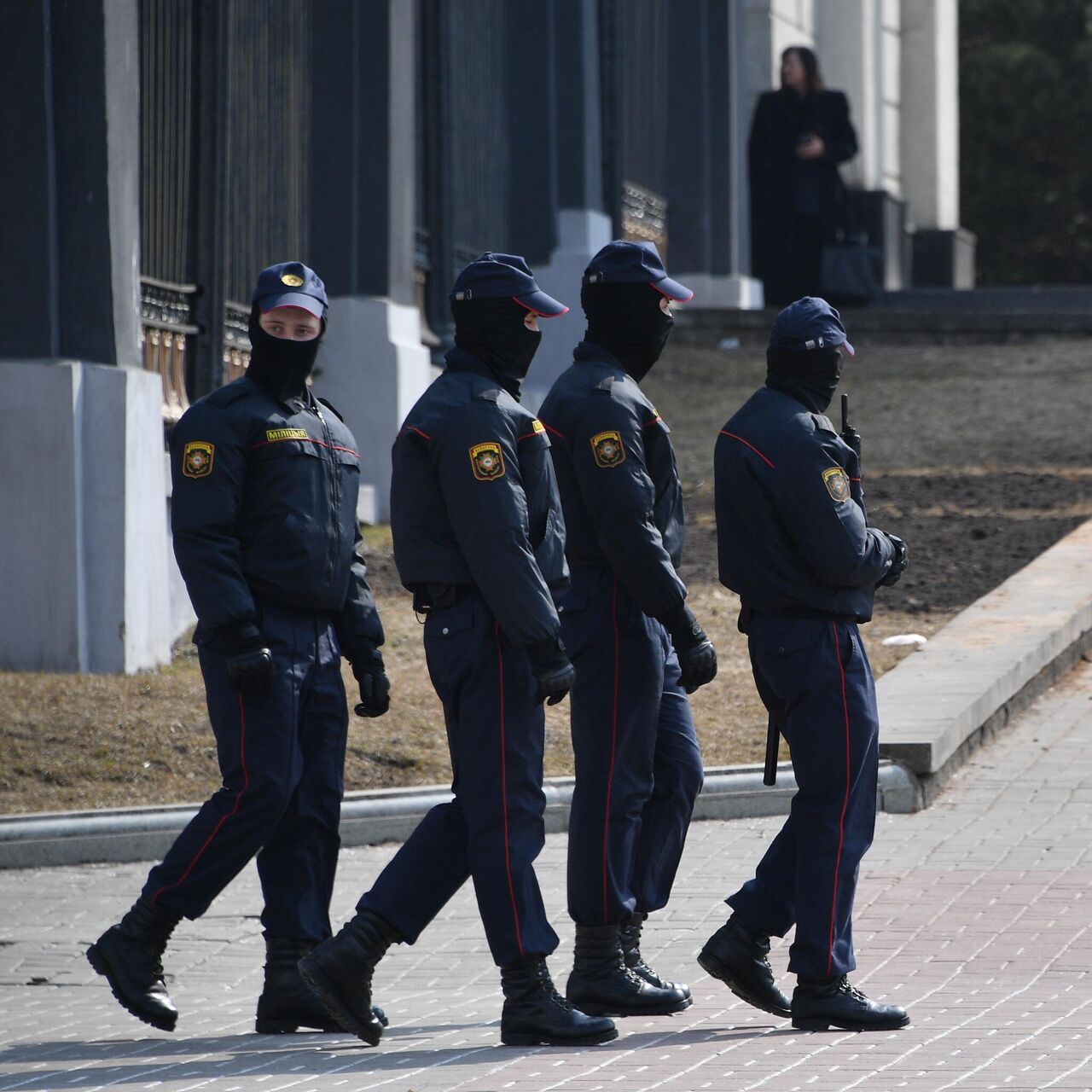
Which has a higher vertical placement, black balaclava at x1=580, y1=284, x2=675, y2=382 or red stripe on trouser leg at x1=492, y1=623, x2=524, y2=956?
black balaclava at x1=580, y1=284, x2=675, y2=382

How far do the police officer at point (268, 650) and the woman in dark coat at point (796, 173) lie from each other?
16357 mm

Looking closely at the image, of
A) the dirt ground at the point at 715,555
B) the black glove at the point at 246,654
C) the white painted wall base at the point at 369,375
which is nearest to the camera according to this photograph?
the black glove at the point at 246,654

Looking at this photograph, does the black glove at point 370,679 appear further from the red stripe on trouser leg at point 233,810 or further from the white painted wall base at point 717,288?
the white painted wall base at point 717,288

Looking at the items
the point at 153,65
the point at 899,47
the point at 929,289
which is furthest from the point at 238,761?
the point at 899,47

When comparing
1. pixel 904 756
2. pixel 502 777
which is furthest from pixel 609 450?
pixel 904 756

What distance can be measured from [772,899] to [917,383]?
45.1 ft

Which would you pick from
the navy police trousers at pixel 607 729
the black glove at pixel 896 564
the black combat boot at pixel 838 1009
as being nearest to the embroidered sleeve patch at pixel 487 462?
the navy police trousers at pixel 607 729

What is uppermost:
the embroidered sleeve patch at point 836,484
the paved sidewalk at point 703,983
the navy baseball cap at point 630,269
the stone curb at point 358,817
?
the navy baseball cap at point 630,269

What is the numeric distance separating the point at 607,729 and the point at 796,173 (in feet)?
56.7

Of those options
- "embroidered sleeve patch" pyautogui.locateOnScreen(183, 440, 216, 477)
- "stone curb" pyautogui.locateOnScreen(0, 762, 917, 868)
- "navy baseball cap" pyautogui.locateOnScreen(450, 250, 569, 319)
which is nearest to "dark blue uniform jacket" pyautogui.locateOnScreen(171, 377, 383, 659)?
"embroidered sleeve patch" pyautogui.locateOnScreen(183, 440, 216, 477)

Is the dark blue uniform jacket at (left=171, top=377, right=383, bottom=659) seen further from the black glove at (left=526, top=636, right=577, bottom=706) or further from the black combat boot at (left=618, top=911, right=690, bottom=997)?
the black combat boot at (left=618, top=911, right=690, bottom=997)

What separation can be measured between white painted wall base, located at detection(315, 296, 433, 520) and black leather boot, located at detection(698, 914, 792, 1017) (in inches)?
336

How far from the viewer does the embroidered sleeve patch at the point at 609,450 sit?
5.85 meters

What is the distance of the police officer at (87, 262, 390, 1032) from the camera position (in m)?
5.77
